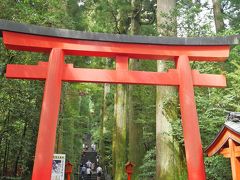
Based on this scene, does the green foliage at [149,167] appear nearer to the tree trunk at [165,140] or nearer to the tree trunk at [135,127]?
the tree trunk at [135,127]

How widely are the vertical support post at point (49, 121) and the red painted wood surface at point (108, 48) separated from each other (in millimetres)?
274

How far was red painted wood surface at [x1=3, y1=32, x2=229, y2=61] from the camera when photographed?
7.16 m

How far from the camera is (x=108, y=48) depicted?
7.59 m

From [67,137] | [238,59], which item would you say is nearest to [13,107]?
[238,59]

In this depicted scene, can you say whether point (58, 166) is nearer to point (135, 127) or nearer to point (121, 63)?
point (121, 63)

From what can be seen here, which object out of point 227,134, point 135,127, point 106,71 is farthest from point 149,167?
point 227,134

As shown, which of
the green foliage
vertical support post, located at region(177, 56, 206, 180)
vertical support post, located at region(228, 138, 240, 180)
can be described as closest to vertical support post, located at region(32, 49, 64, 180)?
vertical support post, located at region(177, 56, 206, 180)

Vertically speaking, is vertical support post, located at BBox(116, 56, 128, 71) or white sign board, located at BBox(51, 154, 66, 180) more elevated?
vertical support post, located at BBox(116, 56, 128, 71)

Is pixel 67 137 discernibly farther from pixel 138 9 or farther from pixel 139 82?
pixel 139 82

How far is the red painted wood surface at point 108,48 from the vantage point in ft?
23.5

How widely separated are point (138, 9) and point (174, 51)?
7697 mm

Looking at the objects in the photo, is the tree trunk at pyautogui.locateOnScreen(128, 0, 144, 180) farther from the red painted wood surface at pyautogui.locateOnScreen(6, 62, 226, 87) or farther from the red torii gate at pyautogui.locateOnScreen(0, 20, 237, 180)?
the red painted wood surface at pyautogui.locateOnScreen(6, 62, 226, 87)

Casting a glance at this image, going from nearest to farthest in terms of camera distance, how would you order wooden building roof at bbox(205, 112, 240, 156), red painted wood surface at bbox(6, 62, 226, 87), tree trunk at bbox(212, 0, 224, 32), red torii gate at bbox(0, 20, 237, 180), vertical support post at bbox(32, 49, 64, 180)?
wooden building roof at bbox(205, 112, 240, 156) < vertical support post at bbox(32, 49, 64, 180) < red torii gate at bbox(0, 20, 237, 180) < red painted wood surface at bbox(6, 62, 226, 87) < tree trunk at bbox(212, 0, 224, 32)

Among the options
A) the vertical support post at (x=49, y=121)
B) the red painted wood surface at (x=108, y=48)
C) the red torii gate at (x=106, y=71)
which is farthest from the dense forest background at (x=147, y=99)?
the vertical support post at (x=49, y=121)
